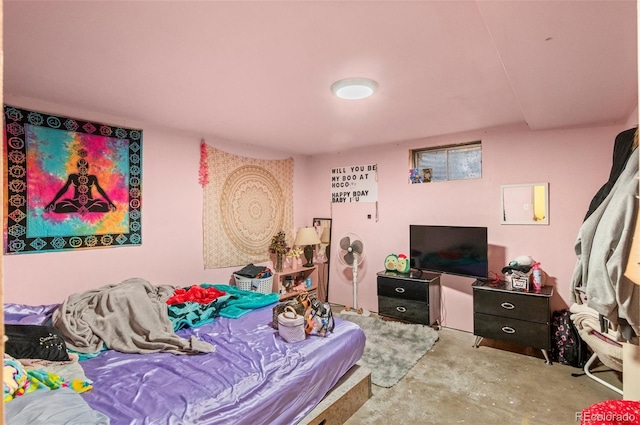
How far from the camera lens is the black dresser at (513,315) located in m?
3.06

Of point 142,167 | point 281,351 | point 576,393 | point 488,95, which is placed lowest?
point 576,393

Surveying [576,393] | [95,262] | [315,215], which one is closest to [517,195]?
[576,393]

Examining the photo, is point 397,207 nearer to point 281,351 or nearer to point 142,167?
point 281,351

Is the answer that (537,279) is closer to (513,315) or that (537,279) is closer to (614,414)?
(513,315)

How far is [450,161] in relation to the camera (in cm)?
408

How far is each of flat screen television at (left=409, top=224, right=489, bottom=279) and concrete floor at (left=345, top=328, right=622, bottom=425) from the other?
0.85 m

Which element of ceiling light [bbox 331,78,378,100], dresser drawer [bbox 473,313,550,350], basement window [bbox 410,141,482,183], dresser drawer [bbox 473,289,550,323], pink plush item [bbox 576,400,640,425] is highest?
ceiling light [bbox 331,78,378,100]

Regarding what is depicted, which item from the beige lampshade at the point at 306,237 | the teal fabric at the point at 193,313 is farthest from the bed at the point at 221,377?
the beige lampshade at the point at 306,237

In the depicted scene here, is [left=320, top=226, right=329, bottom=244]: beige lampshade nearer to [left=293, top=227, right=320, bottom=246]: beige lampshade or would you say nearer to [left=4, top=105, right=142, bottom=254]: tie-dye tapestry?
[left=293, top=227, right=320, bottom=246]: beige lampshade

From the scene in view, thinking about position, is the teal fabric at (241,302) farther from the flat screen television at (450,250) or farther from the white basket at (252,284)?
the flat screen television at (450,250)

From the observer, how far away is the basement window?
3903 millimetres

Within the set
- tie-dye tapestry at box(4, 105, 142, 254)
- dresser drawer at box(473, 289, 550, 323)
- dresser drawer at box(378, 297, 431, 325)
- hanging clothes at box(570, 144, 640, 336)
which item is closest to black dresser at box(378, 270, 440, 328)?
dresser drawer at box(378, 297, 431, 325)

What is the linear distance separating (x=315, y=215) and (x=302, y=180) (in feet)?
1.87

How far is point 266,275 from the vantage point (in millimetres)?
4094
